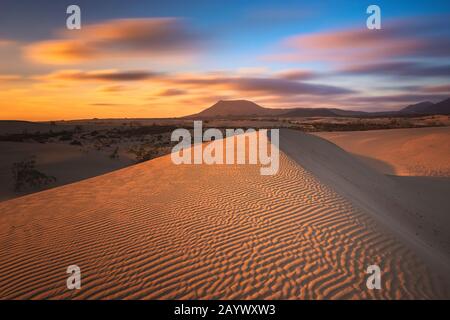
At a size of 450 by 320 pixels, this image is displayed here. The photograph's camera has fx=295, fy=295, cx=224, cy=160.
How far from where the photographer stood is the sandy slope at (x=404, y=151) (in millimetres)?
20844

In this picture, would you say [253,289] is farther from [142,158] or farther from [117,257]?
[142,158]

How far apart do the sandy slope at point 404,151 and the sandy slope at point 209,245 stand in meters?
15.9

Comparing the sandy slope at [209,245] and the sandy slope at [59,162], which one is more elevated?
the sandy slope at [59,162]

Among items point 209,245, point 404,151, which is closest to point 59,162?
point 209,245

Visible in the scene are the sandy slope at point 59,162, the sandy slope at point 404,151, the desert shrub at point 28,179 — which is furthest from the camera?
the sandy slope at point 404,151

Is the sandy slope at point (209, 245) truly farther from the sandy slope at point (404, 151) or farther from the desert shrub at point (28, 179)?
the sandy slope at point (404, 151)

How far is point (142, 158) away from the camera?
19.9 metres

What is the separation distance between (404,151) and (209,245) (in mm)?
26844

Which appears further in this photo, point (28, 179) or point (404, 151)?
point (404, 151)

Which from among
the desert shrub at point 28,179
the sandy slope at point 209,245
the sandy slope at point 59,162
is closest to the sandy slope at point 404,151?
the sandy slope at point 209,245

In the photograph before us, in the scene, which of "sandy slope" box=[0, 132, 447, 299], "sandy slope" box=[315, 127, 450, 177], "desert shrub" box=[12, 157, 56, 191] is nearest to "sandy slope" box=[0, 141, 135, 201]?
"desert shrub" box=[12, 157, 56, 191]

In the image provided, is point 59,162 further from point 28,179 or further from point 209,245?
point 209,245

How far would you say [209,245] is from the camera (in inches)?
211
